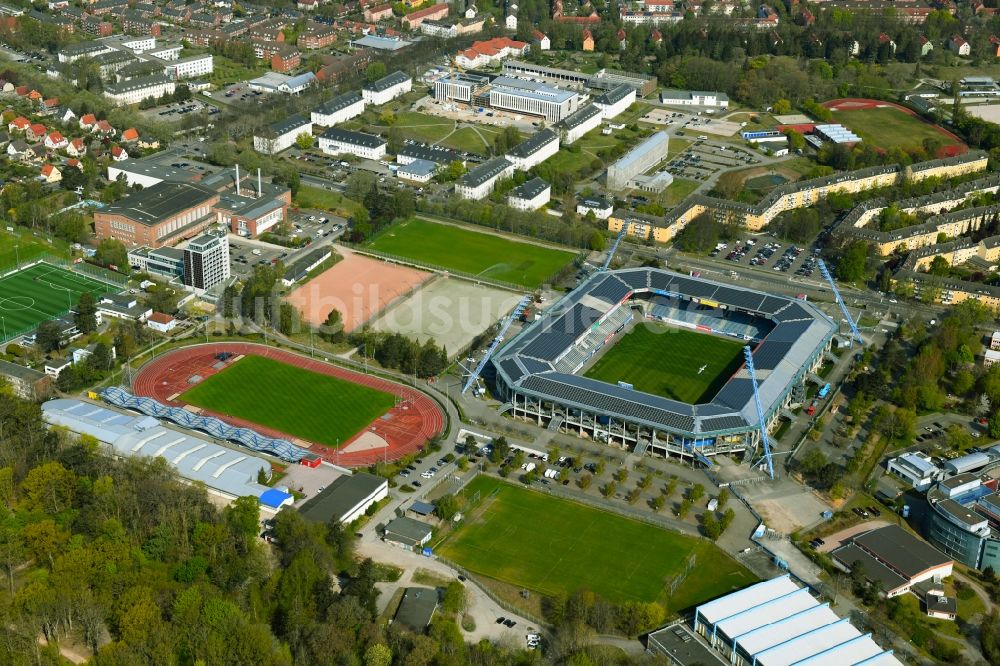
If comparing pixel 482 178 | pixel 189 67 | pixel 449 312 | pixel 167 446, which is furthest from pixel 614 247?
pixel 189 67

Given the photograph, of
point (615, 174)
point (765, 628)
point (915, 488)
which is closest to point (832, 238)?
point (615, 174)

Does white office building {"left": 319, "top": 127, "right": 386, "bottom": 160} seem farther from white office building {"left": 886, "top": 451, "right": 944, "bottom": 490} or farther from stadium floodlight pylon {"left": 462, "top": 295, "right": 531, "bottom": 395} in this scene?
white office building {"left": 886, "top": 451, "right": 944, "bottom": 490}

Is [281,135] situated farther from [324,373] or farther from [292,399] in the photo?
[292,399]

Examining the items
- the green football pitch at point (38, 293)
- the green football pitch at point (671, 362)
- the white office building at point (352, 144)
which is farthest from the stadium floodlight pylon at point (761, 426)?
the white office building at point (352, 144)

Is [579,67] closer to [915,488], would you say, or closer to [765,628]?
[915,488]

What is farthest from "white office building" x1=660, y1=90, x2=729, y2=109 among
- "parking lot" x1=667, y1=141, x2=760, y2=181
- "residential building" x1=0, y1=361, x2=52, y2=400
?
"residential building" x1=0, y1=361, x2=52, y2=400

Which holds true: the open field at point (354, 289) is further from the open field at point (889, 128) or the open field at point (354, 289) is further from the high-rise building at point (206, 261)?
the open field at point (889, 128)
